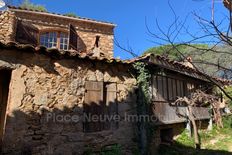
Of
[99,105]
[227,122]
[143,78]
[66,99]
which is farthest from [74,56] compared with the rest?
[227,122]

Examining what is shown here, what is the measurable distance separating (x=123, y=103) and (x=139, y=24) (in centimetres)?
447

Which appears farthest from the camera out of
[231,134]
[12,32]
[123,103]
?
[231,134]

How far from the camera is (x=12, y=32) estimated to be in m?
9.18

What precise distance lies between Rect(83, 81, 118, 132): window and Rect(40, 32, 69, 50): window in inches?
237

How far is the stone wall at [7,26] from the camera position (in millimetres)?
8914

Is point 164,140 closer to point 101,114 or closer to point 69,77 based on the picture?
point 101,114

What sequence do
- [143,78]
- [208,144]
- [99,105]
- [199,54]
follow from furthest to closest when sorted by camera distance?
1. [208,144]
2. [143,78]
3. [99,105]
4. [199,54]

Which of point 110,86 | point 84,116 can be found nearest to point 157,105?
point 110,86

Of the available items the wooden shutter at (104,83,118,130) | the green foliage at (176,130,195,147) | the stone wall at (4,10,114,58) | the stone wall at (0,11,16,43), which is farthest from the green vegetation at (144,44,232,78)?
the stone wall at (4,10,114,58)

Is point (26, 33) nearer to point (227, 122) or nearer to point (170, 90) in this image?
point (170, 90)

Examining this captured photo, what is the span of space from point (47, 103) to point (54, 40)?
23.3 ft

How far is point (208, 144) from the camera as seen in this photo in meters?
9.78

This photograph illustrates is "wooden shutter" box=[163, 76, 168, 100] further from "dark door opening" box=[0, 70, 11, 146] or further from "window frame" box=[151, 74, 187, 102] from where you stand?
"dark door opening" box=[0, 70, 11, 146]

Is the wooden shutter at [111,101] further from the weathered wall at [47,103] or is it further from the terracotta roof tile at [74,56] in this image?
the terracotta roof tile at [74,56]
